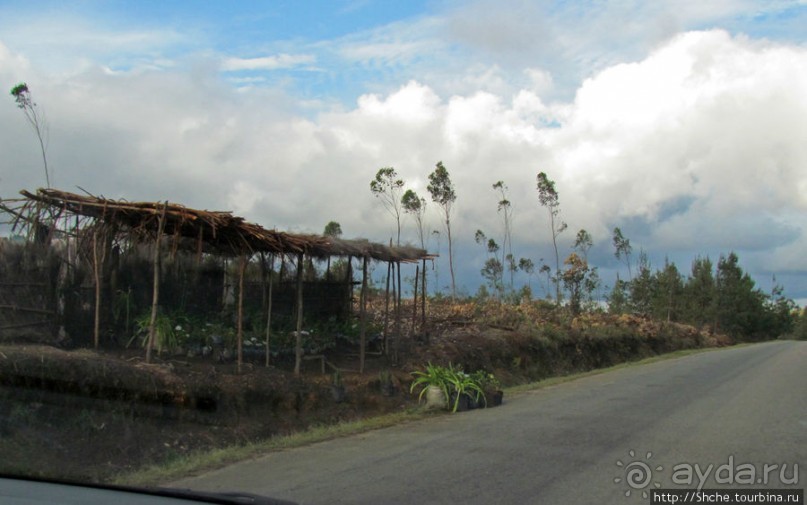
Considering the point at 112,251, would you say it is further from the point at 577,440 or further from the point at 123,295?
the point at 577,440

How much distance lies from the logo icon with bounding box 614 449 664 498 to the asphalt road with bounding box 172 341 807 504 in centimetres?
1

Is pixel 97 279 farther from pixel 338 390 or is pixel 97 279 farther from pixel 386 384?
pixel 386 384

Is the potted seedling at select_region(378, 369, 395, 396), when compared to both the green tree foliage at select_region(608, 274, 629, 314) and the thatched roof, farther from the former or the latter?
the green tree foliage at select_region(608, 274, 629, 314)

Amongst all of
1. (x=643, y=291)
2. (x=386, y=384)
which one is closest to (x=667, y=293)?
(x=643, y=291)

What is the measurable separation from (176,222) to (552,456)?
336 inches

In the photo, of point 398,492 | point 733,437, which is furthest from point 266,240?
point 733,437

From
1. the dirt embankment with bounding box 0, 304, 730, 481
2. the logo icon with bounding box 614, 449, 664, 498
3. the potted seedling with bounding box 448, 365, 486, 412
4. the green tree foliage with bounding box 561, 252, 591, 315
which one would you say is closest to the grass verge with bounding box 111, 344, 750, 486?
the potted seedling with bounding box 448, 365, 486, 412

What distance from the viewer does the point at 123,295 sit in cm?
1409

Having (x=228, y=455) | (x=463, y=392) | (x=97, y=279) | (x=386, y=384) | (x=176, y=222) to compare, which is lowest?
(x=386, y=384)

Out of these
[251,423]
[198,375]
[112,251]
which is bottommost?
[251,423]

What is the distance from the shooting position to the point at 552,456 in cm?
836

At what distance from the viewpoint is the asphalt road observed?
689cm

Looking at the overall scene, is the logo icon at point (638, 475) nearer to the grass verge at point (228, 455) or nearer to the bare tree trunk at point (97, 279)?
the grass verge at point (228, 455)

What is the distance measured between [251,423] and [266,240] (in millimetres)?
3836
